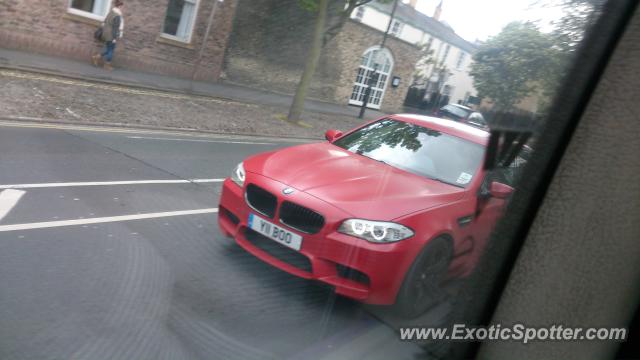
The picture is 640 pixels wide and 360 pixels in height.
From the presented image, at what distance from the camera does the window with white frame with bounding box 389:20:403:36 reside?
7.66ft

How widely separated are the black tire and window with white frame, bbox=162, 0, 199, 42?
95.3 inches

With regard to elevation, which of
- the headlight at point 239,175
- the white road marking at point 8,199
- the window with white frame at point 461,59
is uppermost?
the window with white frame at point 461,59

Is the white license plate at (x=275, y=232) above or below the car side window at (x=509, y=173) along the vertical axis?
below

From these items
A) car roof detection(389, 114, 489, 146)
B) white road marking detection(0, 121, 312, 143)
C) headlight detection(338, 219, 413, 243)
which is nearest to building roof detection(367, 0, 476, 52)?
car roof detection(389, 114, 489, 146)

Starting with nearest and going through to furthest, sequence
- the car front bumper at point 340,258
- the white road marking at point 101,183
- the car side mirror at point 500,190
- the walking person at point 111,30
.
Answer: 1. the car side mirror at point 500,190
2. the car front bumper at point 340,258
3. the white road marking at point 101,183
4. the walking person at point 111,30

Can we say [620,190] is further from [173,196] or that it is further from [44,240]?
[173,196]

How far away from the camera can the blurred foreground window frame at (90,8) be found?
520 inches

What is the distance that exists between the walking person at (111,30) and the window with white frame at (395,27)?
6.16m

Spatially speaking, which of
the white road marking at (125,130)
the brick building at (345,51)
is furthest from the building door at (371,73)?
the white road marking at (125,130)

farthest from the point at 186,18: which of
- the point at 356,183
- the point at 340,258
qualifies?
the point at 340,258

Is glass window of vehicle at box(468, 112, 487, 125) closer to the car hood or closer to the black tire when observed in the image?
the black tire

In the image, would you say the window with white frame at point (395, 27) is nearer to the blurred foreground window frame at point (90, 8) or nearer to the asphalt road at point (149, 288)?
the asphalt road at point (149, 288)

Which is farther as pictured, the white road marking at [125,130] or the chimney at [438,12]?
the white road marking at [125,130]

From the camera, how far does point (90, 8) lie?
13531 millimetres
